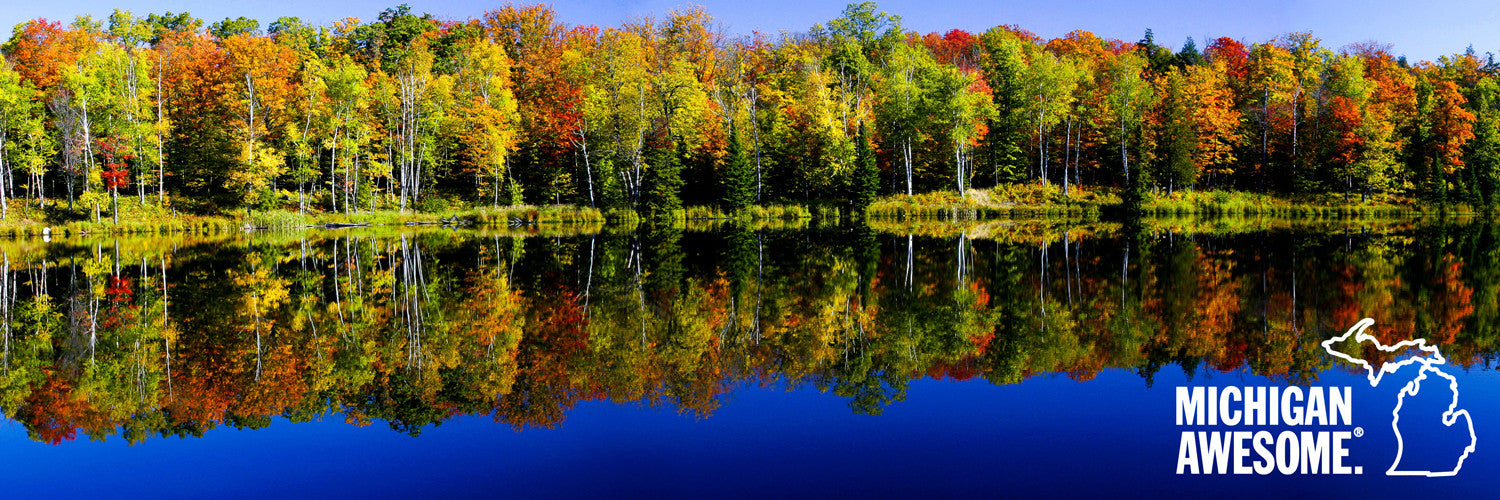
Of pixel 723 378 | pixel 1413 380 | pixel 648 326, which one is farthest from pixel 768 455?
pixel 1413 380

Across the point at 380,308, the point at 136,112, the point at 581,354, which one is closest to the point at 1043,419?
the point at 581,354

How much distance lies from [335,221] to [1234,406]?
4474cm

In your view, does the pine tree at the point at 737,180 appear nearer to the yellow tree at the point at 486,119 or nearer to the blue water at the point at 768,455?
the yellow tree at the point at 486,119

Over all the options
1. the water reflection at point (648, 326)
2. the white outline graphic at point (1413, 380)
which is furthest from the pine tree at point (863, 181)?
the white outline graphic at point (1413, 380)

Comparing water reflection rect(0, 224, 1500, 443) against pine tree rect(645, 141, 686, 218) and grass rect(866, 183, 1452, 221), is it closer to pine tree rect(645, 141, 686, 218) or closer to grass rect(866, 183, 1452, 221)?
grass rect(866, 183, 1452, 221)

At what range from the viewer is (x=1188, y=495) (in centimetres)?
561

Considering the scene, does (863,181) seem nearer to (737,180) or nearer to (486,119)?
(737,180)

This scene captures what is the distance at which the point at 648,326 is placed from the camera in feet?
38.5

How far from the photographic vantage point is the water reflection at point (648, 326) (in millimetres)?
8484

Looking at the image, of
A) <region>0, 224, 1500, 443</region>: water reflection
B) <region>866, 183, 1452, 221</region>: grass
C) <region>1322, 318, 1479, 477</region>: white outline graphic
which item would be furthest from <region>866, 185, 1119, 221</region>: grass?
<region>1322, 318, 1479, 477</region>: white outline graphic

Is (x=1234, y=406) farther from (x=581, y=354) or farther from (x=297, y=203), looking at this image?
(x=297, y=203)

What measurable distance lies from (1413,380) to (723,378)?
5942 millimetres

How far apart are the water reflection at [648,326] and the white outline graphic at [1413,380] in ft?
0.81

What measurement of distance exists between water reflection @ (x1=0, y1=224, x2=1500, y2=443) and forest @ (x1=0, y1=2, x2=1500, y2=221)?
88.2ft
